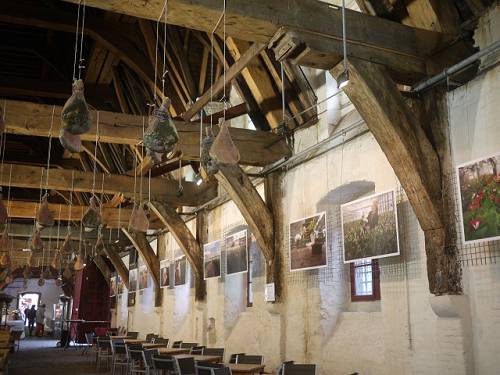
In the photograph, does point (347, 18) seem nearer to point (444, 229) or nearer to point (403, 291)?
point (444, 229)

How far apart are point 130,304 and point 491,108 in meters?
15.9

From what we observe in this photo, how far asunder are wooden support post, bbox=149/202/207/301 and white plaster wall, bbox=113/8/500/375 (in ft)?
4.20

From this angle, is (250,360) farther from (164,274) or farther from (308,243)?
(164,274)

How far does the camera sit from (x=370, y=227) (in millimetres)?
6082

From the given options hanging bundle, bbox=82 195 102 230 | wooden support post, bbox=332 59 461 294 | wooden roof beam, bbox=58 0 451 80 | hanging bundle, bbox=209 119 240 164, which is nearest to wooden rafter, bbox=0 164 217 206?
hanging bundle, bbox=82 195 102 230

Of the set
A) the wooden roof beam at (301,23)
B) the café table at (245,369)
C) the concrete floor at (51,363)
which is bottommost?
the concrete floor at (51,363)

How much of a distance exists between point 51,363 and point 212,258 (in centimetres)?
639

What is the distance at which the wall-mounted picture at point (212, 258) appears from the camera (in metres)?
10.8

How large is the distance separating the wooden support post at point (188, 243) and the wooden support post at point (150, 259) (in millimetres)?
3175

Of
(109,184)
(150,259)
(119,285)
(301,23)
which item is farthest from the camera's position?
(119,285)

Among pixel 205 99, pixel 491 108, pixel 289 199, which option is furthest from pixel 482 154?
pixel 205 99

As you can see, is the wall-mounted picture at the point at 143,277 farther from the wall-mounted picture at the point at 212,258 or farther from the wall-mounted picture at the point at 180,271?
the wall-mounted picture at the point at 212,258

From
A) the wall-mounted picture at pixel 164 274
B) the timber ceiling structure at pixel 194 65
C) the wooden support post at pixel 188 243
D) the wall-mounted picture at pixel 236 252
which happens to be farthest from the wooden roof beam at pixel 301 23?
the wall-mounted picture at pixel 164 274

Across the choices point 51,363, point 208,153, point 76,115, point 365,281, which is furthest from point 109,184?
point 51,363
